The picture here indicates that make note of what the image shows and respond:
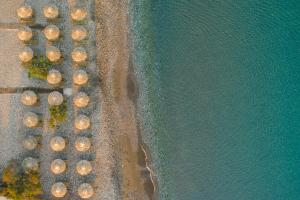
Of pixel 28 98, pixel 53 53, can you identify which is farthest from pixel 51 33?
pixel 28 98

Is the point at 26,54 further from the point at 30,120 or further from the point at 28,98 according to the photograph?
the point at 30,120

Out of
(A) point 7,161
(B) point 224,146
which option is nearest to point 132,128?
(B) point 224,146

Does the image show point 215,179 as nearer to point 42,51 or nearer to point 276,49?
point 276,49

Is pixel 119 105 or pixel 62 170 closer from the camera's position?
pixel 62 170

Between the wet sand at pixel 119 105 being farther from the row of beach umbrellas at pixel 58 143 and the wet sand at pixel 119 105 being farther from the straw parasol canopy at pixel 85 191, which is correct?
the row of beach umbrellas at pixel 58 143

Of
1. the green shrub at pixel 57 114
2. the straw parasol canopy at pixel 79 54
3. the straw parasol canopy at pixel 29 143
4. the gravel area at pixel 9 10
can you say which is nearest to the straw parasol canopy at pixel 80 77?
the straw parasol canopy at pixel 79 54

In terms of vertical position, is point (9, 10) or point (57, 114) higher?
point (9, 10)
